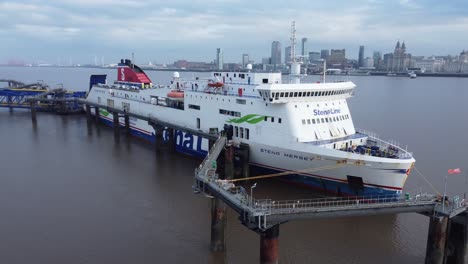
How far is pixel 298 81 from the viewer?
2141cm

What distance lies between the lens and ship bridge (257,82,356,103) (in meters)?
19.1

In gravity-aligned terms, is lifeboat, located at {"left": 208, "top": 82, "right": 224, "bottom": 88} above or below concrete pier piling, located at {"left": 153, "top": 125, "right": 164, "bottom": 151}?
above

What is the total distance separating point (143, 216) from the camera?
1714 centimetres

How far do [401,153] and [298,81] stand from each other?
266 inches

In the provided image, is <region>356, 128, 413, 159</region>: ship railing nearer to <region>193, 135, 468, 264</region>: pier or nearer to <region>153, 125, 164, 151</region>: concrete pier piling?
<region>193, 135, 468, 264</region>: pier

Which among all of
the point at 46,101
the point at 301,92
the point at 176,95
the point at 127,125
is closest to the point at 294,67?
the point at 301,92

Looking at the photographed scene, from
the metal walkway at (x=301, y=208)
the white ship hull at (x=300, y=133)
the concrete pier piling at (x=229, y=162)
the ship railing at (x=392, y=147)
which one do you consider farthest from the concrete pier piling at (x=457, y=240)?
the concrete pier piling at (x=229, y=162)

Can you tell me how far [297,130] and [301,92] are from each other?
2.11 m

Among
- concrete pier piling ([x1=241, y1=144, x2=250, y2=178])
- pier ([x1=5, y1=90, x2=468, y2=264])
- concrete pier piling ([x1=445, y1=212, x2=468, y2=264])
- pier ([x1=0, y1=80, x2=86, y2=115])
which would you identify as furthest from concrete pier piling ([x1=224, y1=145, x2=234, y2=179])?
pier ([x1=0, y1=80, x2=86, y2=115])

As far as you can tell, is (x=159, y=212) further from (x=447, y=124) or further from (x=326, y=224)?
(x=447, y=124)

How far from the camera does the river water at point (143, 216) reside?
45.6ft

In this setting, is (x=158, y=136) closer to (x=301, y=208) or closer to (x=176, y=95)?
(x=176, y=95)

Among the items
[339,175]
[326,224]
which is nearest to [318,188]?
[339,175]

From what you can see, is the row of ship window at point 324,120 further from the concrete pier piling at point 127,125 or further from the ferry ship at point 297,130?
the concrete pier piling at point 127,125
